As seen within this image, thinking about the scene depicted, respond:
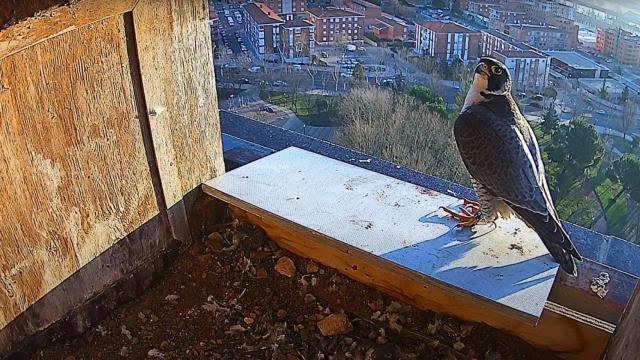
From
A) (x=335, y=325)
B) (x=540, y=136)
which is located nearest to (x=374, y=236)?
(x=335, y=325)

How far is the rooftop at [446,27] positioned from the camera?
1250 mm

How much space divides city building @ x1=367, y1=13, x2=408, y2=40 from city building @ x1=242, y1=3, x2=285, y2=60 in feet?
0.77

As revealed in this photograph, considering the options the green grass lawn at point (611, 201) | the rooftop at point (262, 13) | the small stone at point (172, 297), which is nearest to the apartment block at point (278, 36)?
the rooftop at point (262, 13)

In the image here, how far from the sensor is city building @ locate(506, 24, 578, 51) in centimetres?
113

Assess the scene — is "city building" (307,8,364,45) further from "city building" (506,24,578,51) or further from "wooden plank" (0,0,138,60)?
"wooden plank" (0,0,138,60)

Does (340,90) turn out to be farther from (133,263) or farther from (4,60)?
(4,60)

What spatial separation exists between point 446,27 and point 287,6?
16.0 inches

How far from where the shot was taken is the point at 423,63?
1.30 m

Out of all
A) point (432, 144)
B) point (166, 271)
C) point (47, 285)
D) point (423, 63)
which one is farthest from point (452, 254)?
point (47, 285)

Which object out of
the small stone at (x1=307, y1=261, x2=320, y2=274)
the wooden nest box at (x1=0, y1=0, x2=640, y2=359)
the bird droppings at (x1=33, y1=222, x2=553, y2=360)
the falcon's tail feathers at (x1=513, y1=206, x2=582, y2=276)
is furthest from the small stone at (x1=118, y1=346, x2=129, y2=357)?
the falcon's tail feathers at (x1=513, y1=206, x2=582, y2=276)

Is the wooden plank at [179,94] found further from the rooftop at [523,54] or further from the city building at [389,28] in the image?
the rooftop at [523,54]

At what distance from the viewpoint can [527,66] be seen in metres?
1.17

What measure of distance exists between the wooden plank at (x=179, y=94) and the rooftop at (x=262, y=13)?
17 centimetres

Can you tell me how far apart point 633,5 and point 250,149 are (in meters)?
0.99
